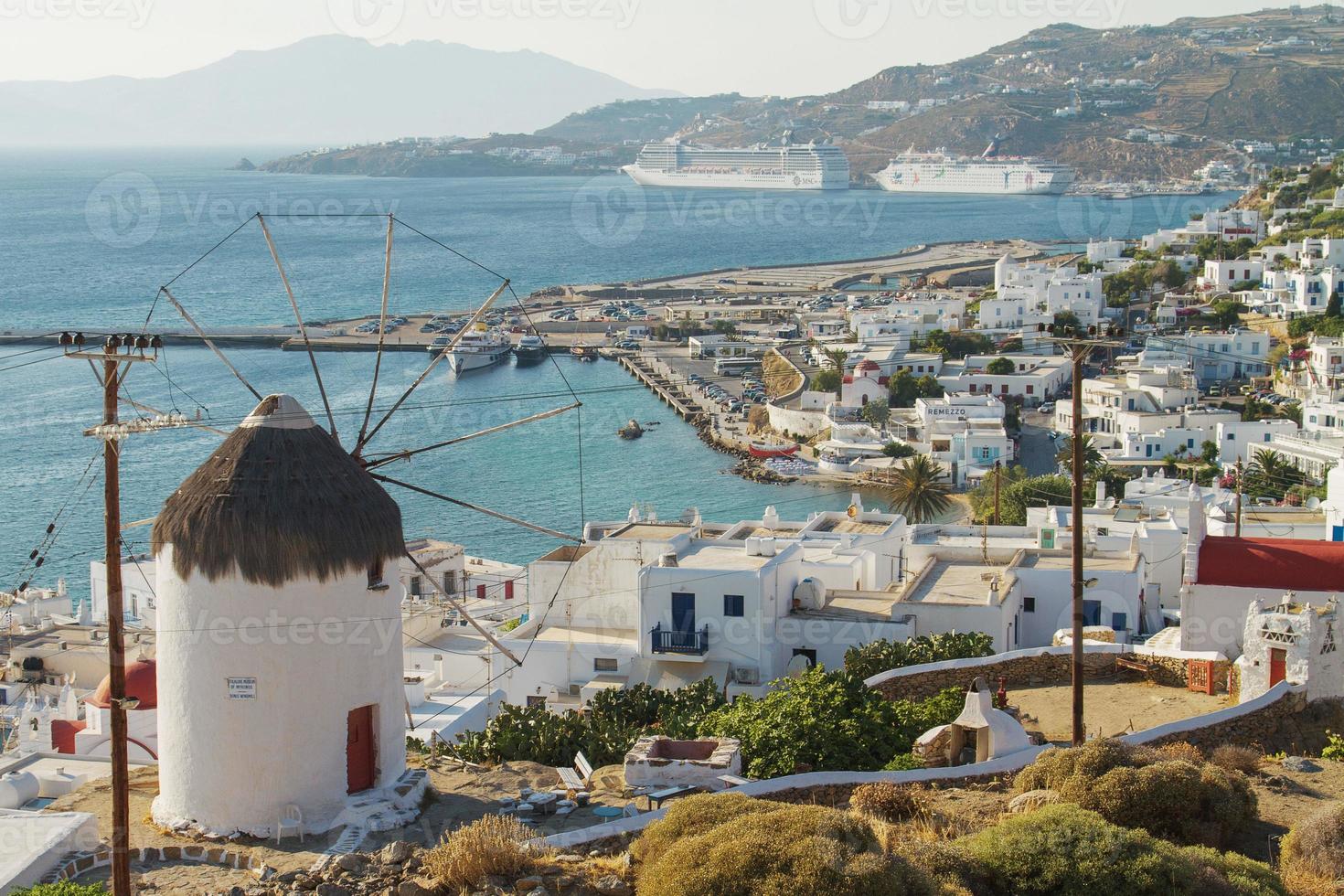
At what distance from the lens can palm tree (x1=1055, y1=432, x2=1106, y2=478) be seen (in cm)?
5231

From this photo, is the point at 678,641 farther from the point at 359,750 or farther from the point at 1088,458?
the point at 1088,458

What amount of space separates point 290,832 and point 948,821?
472 centimetres

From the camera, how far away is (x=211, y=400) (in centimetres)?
7031

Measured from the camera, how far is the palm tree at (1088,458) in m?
52.3

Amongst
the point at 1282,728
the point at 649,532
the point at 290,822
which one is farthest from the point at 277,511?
the point at 649,532

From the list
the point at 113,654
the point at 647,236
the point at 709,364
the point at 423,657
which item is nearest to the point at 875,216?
the point at 647,236

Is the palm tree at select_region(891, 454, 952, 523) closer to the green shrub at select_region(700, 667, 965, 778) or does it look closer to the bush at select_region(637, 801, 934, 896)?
the green shrub at select_region(700, 667, 965, 778)

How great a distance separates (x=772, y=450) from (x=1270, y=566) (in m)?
44.4

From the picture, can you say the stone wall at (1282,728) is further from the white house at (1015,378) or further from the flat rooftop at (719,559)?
the white house at (1015,378)

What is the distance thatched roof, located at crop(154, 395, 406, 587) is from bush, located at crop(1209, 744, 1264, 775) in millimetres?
6906

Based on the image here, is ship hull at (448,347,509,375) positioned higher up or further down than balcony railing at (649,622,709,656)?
higher up

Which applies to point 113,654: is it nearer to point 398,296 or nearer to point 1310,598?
point 1310,598

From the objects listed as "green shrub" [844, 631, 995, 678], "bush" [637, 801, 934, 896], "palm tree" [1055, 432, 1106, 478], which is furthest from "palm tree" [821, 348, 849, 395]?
"bush" [637, 801, 934, 896]

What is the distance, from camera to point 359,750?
38.8 feet
